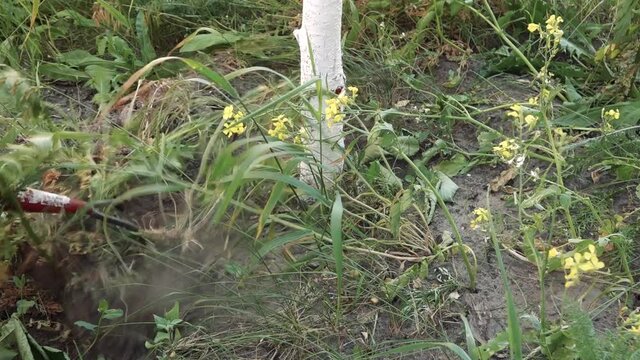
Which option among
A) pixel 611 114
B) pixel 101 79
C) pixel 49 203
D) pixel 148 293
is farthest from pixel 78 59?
pixel 611 114

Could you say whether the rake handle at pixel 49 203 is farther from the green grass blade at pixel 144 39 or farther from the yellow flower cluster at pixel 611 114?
the yellow flower cluster at pixel 611 114

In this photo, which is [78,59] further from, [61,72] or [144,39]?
[144,39]

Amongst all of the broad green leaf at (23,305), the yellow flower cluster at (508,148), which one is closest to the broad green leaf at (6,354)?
the broad green leaf at (23,305)

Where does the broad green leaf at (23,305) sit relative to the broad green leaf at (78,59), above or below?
below

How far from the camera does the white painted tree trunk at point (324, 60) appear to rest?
2.08 metres

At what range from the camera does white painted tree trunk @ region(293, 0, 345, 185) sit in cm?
208

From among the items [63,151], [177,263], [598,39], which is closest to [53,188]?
[63,151]

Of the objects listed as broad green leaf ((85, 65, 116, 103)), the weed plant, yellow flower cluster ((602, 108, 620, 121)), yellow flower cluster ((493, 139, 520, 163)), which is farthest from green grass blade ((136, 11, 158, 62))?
yellow flower cluster ((602, 108, 620, 121))

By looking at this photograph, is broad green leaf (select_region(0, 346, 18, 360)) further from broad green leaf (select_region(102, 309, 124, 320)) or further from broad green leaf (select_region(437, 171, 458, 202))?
broad green leaf (select_region(437, 171, 458, 202))

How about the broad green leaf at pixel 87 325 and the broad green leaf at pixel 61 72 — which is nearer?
the broad green leaf at pixel 87 325

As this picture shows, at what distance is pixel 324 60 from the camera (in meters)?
2.16

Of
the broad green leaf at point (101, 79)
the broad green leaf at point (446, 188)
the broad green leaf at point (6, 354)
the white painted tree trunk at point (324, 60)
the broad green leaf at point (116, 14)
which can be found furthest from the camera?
the broad green leaf at point (116, 14)

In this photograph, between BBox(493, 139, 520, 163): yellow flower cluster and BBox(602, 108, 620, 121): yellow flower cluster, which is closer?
BBox(493, 139, 520, 163): yellow flower cluster

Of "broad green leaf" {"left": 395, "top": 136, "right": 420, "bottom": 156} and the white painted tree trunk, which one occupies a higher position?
the white painted tree trunk
